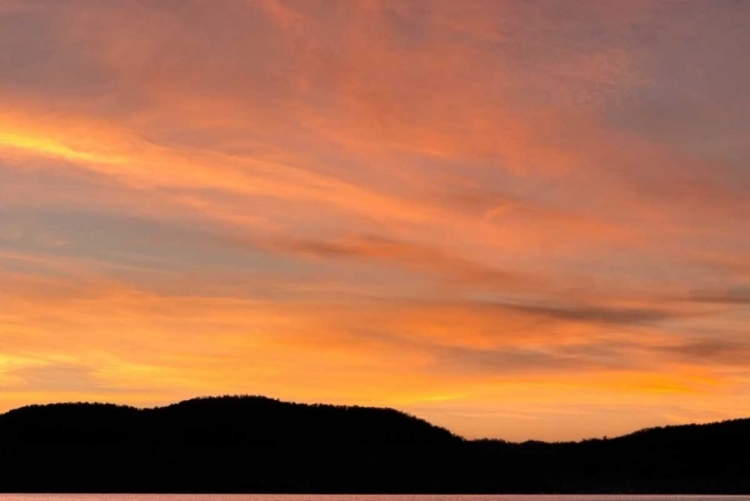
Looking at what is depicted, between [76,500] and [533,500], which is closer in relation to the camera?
[76,500]

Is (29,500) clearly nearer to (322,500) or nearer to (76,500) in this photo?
(76,500)

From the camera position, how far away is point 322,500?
182 m

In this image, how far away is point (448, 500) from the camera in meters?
194

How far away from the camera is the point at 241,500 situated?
183750 millimetres

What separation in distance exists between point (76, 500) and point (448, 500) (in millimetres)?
60170

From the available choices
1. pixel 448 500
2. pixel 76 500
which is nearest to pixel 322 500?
pixel 448 500

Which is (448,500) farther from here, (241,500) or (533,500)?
(241,500)

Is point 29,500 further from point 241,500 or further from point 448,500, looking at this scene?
point 448,500

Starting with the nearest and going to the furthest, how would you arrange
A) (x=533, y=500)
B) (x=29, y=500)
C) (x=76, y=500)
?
→ 1. (x=29, y=500)
2. (x=76, y=500)
3. (x=533, y=500)

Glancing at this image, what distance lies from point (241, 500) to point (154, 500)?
14.3 meters

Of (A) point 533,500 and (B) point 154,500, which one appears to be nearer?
(B) point 154,500

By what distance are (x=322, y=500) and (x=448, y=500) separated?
23.6 m

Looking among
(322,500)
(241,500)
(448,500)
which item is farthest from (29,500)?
(448,500)

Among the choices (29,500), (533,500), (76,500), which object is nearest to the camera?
(29,500)
